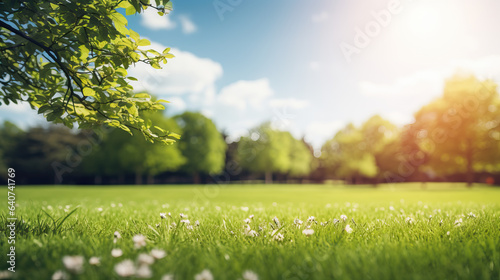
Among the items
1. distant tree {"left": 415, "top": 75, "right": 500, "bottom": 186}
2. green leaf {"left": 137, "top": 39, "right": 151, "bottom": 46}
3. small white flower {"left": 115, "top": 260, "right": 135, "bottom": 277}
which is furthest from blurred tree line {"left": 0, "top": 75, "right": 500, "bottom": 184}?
small white flower {"left": 115, "top": 260, "right": 135, "bottom": 277}

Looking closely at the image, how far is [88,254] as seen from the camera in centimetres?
260

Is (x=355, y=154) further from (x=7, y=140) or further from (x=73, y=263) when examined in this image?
(x=7, y=140)

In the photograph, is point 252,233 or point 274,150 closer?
point 252,233

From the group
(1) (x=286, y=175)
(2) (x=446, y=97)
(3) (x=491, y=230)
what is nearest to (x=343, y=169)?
(2) (x=446, y=97)

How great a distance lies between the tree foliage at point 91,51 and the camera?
10.3ft

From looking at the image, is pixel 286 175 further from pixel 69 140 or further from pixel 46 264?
pixel 46 264

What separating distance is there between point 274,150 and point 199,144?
14.8m

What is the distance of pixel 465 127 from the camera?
30.3m

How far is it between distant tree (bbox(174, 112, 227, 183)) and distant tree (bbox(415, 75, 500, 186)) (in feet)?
115

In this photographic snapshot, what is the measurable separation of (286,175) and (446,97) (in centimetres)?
4634

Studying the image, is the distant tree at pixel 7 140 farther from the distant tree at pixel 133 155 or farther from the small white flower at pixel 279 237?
the small white flower at pixel 279 237

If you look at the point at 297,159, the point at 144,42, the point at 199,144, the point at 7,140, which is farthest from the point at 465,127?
the point at 7,140

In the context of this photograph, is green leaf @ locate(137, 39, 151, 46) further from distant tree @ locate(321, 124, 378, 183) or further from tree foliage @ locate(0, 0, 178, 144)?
distant tree @ locate(321, 124, 378, 183)

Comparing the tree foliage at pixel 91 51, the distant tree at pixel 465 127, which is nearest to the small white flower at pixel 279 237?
the tree foliage at pixel 91 51
